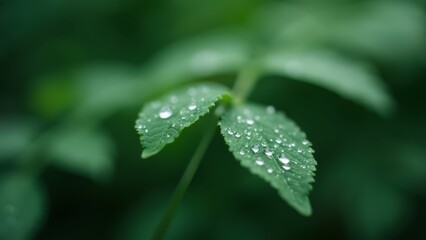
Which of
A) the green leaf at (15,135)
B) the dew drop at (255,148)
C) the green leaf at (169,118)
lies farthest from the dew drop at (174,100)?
the green leaf at (15,135)

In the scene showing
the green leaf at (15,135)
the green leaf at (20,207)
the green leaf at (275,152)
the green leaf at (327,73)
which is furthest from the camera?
the green leaf at (15,135)

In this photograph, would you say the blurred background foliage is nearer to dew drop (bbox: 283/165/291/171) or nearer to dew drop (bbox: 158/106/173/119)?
dew drop (bbox: 158/106/173/119)

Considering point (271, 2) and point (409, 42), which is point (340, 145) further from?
point (271, 2)

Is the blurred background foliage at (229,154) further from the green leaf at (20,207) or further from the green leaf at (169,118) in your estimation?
the green leaf at (169,118)

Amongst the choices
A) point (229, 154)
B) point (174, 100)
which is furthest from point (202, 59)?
point (174, 100)

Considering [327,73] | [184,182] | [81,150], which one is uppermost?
[327,73]

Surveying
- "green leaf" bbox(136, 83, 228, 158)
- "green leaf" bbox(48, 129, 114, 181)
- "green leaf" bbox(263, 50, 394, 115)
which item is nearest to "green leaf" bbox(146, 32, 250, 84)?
"green leaf" bbox(263, 50, 394, 115)

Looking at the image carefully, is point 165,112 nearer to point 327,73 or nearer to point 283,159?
point 283,159
